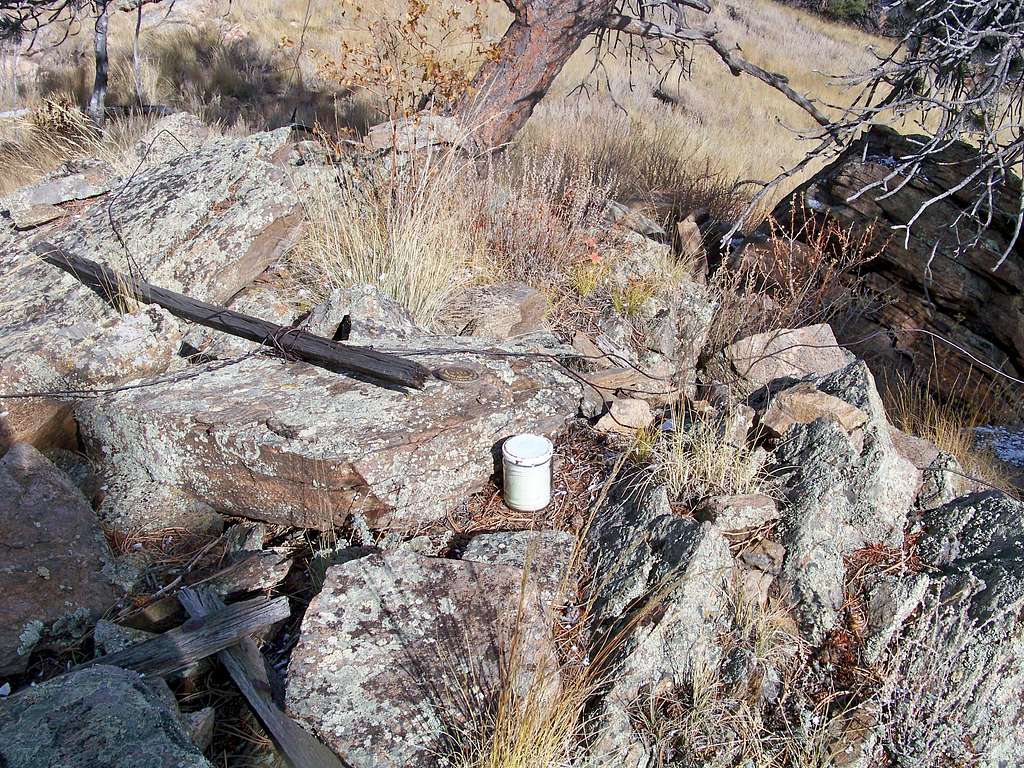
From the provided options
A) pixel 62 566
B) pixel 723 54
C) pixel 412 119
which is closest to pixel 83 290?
pixel 62 566

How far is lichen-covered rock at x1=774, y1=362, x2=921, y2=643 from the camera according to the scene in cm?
255

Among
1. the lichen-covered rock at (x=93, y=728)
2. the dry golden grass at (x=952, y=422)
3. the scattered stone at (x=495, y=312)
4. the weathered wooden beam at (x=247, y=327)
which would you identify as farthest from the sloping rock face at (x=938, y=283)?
the lichen-covered rock at (x=93, y=728)

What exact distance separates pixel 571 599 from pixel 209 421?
1568mm

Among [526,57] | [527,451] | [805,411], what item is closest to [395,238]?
[527,451]

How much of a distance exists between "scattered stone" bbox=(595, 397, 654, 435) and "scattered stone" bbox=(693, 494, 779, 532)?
0.68m

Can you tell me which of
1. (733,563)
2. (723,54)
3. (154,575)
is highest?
(723,54)

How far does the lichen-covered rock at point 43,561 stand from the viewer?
94.0 inches

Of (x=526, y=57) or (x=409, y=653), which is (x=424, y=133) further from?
(x=409, y=653)

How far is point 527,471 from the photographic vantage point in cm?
286

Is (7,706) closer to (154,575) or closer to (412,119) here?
(154,575)

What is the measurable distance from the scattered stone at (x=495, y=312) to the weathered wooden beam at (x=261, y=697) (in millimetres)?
2096

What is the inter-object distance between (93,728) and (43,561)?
1.01 meters

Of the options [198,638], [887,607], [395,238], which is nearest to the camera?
[198,638]

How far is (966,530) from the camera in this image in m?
2.67
